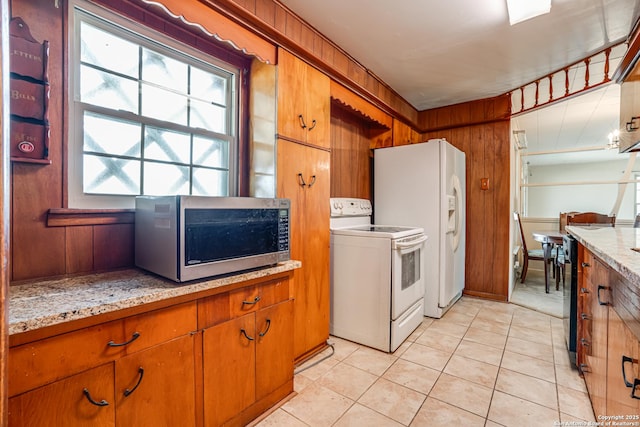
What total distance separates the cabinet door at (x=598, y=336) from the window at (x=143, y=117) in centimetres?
203

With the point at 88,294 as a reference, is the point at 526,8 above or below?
above

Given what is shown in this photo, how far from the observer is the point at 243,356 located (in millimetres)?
1385

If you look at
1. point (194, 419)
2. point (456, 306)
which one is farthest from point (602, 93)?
point (194, 419)

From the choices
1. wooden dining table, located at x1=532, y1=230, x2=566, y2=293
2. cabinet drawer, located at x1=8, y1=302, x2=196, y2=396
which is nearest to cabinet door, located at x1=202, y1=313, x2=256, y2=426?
cabinet drawer, located at x1=8, y1=302, x2=196, y2=396

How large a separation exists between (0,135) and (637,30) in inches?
99.8

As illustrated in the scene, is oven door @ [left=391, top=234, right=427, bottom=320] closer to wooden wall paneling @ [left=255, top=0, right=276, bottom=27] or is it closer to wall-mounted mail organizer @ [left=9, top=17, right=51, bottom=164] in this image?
wooden wall paneling @ [left=255, top=0, right=276, bottom=27]

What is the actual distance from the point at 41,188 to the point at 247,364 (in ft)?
3.84

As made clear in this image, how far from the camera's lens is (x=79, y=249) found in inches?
50.8

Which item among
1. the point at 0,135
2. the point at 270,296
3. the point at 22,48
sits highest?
the point at 22,48

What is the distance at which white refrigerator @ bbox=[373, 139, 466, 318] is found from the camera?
282 centimetres

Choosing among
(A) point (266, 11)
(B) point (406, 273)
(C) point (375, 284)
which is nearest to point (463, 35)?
(A) point (266, 11)

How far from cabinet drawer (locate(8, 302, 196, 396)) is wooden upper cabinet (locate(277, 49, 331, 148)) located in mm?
1244

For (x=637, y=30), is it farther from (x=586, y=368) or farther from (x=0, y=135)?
(x=0, y=135)

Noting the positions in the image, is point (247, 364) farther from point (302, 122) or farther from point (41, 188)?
point (302, 122)
